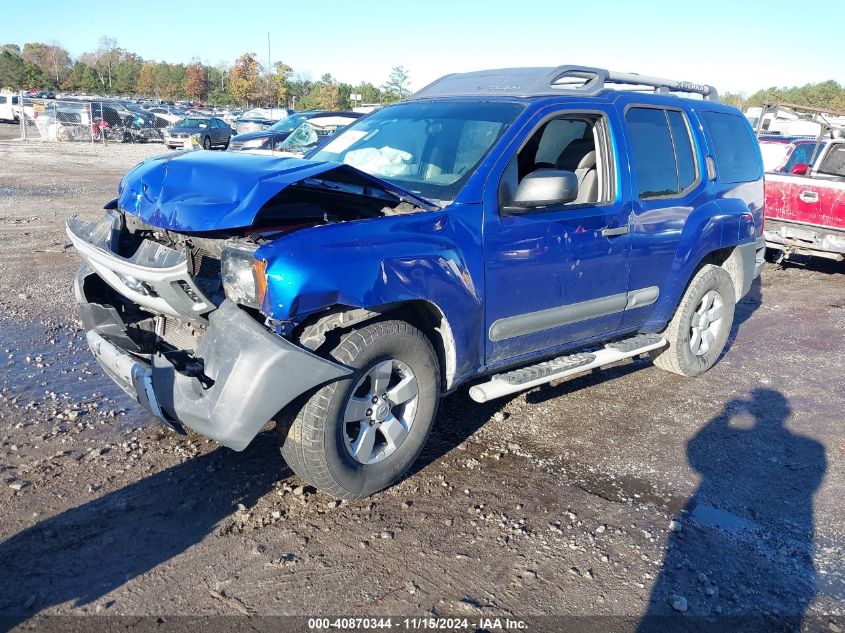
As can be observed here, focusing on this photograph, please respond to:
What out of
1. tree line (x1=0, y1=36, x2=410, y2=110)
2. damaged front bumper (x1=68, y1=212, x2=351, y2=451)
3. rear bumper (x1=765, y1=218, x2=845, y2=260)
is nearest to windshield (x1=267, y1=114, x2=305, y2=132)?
rear bumper (x1=765, y1=218, x2=845, y2=260)

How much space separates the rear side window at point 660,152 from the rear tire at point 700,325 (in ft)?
2.83

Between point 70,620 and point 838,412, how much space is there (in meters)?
5.08

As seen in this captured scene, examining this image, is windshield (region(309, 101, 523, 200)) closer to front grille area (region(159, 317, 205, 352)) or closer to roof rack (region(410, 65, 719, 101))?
roof rack (region(410, 65, 719, 101))

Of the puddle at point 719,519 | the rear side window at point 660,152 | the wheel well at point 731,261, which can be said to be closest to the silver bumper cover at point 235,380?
the puddle at point 719,519

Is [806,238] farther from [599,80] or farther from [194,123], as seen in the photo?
[194,123]

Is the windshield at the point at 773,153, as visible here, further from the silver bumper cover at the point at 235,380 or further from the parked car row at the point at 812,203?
the silver bumper cover at the point at 235,380

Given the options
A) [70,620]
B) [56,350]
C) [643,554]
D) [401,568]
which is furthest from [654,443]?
[56,350]

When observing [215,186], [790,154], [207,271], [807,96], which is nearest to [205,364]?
[207,271]

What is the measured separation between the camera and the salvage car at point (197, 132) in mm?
27531

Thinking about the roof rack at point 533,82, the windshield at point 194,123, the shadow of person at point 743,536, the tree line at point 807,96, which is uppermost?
the tree line at point 807,96

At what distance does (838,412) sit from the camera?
17.1 feet

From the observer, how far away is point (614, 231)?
455 centimetres

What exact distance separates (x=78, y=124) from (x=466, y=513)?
31469 millimetres

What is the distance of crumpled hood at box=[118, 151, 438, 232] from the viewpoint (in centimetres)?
321
